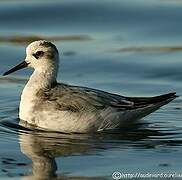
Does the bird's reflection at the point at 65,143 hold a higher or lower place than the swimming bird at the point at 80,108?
lower

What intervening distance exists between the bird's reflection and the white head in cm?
107

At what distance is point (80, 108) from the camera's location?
15539 millimetres

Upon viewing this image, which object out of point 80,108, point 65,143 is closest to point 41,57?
point 80,108

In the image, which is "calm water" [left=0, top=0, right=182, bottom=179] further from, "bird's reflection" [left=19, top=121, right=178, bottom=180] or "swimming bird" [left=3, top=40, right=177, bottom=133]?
"swimming bird" [left=3, top=40, right=177, bottom=133]

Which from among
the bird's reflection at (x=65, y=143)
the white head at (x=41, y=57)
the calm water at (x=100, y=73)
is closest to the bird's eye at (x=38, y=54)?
the white head at (x=41, y=57)

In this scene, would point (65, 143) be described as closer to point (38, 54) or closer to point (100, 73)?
point (38, 54)

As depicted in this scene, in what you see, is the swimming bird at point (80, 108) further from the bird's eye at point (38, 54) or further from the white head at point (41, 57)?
the bird's eye at point (38, 54)

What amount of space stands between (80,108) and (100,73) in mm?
3994

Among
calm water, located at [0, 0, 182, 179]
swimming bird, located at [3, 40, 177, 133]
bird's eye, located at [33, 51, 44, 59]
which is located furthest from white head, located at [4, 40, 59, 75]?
calm water, located at [0, 0, 182, 179]

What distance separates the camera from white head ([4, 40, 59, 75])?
16328mm

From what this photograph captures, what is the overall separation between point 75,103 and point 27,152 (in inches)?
65.3

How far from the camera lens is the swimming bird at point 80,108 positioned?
1550 centimetres

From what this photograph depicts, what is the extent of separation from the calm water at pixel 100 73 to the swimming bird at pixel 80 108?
0.87 ft

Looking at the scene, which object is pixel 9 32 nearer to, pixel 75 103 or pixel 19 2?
pixel 19 2
